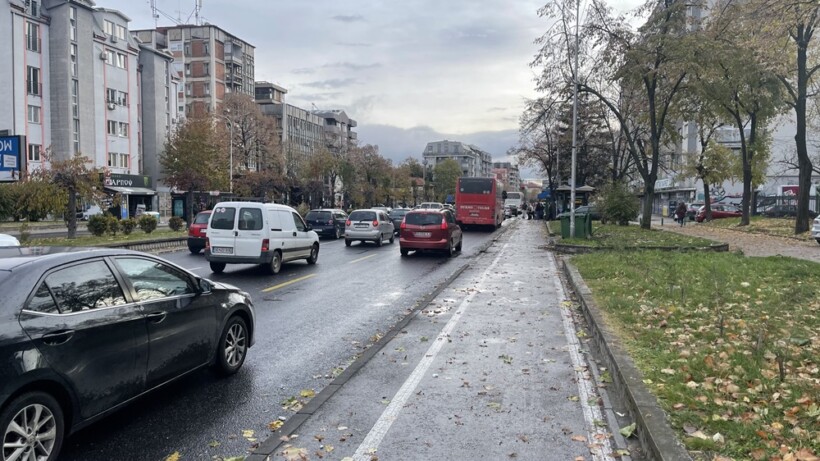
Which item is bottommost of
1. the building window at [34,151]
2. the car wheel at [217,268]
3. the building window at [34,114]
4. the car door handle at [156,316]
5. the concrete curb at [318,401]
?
the concrete curb at [318,401]

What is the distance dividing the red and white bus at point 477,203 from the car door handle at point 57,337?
35.4m

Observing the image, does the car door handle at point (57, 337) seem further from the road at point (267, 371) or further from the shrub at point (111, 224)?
the shrub at point (111, 224)

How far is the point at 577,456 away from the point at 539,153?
59.1 meters

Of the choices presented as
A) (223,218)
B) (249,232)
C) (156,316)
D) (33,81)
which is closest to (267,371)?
(156,316)

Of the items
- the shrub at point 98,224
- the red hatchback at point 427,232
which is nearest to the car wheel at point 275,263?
the red hatchback at point 427,232

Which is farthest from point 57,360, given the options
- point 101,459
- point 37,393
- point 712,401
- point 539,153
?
point 539,153

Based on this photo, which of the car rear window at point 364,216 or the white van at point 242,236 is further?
the car rear window at point 364,216

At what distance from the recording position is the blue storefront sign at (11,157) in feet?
72.7

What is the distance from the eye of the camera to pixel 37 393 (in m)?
3.97

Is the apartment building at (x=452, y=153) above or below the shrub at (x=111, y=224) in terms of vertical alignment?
above

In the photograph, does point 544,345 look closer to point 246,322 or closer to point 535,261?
point 246,322

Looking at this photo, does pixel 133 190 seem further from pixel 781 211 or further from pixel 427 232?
pixel 781 211

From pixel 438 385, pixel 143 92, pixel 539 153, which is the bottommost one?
pixel 438 385

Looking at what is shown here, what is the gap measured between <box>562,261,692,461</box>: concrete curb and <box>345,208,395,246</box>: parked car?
1833 cm
